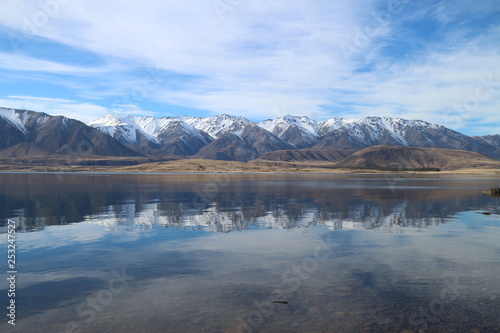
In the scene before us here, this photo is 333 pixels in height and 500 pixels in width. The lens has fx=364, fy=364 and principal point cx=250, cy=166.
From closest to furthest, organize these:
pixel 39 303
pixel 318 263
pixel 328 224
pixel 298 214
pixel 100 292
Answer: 1. pixel 39 303
2. pixel 100 292
3. pixel 318 263
4. pixel 328 224
5. pixel 298 214

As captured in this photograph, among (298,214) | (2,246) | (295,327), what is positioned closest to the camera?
(295,327)

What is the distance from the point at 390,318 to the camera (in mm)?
13508

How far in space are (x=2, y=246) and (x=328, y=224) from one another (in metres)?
26.0

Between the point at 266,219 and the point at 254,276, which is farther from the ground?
the point at 266,219

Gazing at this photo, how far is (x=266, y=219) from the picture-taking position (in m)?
37.3

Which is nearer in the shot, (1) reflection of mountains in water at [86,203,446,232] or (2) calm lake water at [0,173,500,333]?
(2) calm lake water at [0,173,500,333]

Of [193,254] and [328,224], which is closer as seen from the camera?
[193,254]

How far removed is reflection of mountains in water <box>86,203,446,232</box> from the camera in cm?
3362

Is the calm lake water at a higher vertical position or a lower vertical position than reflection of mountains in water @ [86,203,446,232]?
lower

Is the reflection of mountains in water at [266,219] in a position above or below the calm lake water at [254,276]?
above

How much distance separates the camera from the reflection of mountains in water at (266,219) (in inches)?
1324

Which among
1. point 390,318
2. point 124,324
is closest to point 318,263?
point 390,318

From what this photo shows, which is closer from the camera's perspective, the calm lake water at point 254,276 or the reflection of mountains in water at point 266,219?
the calm lake water at point 254,276

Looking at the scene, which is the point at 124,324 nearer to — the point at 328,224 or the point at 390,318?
the point at 390,318
